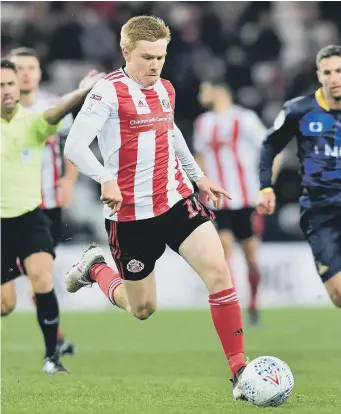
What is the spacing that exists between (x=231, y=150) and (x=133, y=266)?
619 centimetres

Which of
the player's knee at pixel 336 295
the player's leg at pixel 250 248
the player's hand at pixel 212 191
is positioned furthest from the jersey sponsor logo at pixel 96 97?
the player's leg at pixel 250 248

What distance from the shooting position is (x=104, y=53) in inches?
684

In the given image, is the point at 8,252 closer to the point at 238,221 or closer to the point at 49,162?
the point at 49,162

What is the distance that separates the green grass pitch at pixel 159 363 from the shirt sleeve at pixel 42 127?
1791 millimetres

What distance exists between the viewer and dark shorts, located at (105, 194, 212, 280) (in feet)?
20.6

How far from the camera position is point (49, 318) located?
7918 millimetres

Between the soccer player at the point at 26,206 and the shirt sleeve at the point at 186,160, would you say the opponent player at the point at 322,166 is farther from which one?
the soccer player at the point at 26,206

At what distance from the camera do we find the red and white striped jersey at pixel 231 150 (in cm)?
1250

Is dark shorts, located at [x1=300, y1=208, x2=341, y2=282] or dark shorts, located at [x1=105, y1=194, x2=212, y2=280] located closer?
dark shorts, located at [x1=105, y1=194, x2=212, y2=280]

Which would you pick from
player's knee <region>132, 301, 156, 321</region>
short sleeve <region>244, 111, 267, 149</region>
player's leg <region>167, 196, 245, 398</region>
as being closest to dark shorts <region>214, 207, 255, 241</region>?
short sleeve <region>244, 111, 267, 149</region>

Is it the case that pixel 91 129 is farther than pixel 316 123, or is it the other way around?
pixel 316 123

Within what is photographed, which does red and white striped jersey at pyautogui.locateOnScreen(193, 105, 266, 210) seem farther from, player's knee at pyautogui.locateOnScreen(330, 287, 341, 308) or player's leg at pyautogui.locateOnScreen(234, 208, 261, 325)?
player's knee at pyautogui.locateOnScreen(330, 287, 341, 308)

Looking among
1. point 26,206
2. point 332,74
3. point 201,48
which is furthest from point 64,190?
point 201,48

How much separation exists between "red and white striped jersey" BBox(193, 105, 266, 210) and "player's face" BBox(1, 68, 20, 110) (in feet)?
16.5
